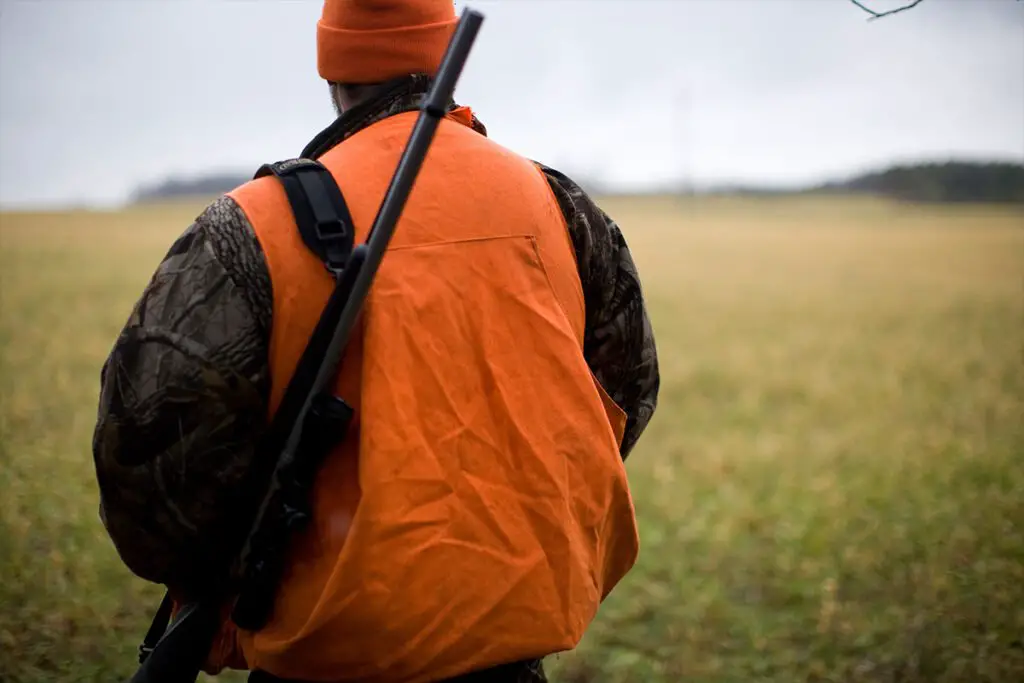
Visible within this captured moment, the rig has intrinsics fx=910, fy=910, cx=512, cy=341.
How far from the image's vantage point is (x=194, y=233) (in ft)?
5.45

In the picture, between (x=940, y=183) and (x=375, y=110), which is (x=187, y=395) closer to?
(x=375, y=110)

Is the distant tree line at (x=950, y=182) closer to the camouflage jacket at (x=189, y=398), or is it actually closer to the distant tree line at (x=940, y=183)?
the distant tree line at (x=940, y=183)

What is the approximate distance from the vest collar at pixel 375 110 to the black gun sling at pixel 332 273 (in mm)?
169

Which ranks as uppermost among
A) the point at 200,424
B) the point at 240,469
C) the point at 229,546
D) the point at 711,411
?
the point at 200,424

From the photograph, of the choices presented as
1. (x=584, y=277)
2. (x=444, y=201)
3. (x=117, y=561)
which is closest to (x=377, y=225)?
(x=444, y=201)

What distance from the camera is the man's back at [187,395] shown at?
1.62 meters

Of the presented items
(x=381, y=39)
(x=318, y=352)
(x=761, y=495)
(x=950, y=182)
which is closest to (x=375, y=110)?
(x=381, y=39)

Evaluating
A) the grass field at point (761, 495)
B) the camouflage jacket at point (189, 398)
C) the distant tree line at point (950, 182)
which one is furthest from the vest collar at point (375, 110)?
the distant tree line at point (950, 182)

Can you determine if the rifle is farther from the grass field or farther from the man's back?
the grass field

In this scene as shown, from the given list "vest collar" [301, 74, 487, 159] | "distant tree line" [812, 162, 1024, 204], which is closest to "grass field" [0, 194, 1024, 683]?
"distant tree line" [812, 162, 1024, 204]

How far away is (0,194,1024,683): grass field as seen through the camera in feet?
13.2

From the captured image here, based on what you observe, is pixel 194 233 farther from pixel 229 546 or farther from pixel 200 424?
pixel 229 546

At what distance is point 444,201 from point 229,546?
2.63 ft

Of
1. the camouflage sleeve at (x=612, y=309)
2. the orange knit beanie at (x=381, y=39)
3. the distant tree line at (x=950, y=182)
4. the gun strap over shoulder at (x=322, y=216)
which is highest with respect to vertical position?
the orange knit beanie at (x=381, y=39)
